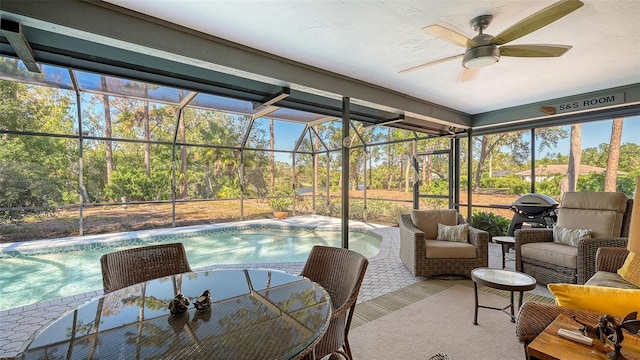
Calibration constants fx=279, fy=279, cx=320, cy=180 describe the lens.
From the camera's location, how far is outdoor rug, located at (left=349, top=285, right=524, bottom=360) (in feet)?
6.88

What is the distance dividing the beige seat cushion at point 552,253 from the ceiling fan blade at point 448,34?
2.62m

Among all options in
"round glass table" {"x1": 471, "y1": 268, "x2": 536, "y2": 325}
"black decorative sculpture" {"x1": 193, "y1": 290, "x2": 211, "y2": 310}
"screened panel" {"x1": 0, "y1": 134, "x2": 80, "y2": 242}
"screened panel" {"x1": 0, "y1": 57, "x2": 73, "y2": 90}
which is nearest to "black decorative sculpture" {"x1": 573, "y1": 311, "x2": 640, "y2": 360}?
"round glass table" {"x1": 471, "y1": 268, "x2": 536, "y2": 325}

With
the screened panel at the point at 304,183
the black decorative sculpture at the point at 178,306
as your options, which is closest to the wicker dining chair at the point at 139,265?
the black decorative sculpture at the point at 178,306

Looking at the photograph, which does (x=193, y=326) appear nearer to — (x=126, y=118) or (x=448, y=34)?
(x=448, y=34)

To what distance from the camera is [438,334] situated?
2.36m

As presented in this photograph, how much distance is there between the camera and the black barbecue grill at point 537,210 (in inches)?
190

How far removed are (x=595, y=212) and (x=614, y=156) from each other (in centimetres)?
242

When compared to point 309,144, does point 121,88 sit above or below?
above

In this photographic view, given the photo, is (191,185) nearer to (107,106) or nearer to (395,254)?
(107,106)

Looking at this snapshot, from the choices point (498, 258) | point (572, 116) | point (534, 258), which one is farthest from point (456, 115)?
point (534, 258)

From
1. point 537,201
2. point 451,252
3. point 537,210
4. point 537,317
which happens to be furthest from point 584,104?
point 537,317

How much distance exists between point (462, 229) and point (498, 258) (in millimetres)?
1357

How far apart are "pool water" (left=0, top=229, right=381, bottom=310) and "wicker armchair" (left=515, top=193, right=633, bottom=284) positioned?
8.32 ft

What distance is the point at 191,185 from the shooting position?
816 centimetres
